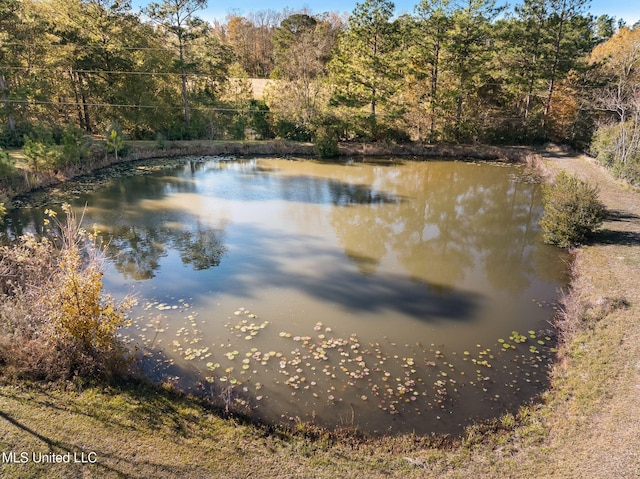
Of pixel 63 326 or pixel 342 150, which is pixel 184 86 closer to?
pixel 342 150

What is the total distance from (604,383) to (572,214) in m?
6.27

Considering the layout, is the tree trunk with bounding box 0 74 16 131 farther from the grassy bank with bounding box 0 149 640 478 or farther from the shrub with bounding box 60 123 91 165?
the grassy bank with bounding box 0 149 640 478

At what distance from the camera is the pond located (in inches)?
231

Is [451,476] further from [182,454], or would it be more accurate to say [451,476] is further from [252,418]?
[182,454]

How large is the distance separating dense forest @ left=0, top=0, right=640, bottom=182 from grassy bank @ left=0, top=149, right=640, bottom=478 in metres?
18.2

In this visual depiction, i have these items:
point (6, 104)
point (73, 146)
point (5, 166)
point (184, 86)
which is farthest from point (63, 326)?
point (184, 86)

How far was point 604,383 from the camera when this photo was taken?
5.51 meters

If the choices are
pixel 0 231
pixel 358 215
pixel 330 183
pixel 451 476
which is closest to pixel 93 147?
pixel 0 231

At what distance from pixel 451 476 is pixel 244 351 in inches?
140

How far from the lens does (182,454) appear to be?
436 cm

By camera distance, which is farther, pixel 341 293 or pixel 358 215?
pixel 358 215

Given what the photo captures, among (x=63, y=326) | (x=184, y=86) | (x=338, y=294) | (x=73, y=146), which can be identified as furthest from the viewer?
(x=184, y=86)

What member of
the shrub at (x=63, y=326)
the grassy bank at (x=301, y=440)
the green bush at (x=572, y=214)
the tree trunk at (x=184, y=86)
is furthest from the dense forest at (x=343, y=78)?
the grassy bank at (x=301, y=440)

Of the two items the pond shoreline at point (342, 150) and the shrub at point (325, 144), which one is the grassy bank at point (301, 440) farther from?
the shrub at point (325, 144)
